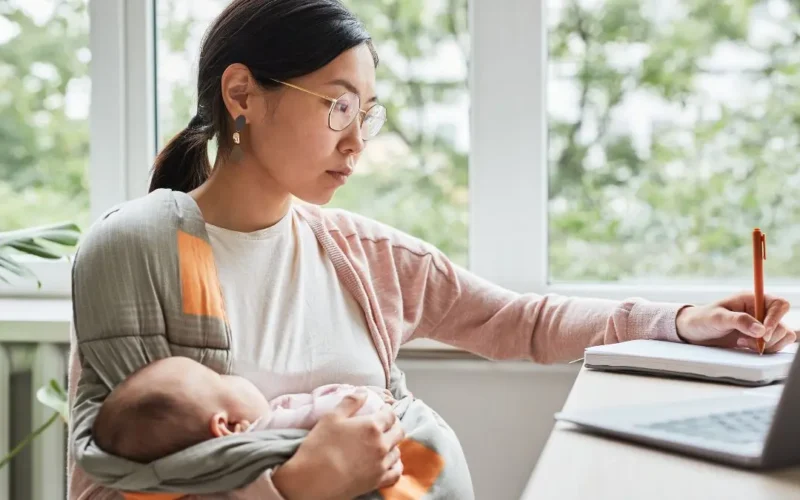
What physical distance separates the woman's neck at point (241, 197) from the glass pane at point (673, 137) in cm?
94

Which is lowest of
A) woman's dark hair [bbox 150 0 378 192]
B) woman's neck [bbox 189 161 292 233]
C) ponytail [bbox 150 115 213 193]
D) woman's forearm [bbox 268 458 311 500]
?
woman's forearm [bbox 268 458 311 500]

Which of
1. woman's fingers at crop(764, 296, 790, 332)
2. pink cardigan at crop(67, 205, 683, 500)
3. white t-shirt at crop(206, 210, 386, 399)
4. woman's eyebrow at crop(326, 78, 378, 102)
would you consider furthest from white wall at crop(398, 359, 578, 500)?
woman's eyebrow at crop(326, 78, 378, 102)

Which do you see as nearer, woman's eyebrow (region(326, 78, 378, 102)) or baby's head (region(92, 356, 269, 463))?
baby's head (region(92, 356, 269, 463))

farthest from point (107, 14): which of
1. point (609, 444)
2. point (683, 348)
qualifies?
point (609, 444)

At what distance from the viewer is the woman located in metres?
1.32

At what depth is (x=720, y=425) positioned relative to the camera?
90 cm

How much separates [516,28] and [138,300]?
1.21 metres

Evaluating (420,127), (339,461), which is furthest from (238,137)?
(420,127)

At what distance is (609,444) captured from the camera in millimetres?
873

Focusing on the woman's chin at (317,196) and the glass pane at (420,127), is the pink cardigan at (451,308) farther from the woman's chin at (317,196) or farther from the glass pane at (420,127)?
the glass pane at (420,127)

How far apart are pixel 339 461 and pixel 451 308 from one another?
1.81ft

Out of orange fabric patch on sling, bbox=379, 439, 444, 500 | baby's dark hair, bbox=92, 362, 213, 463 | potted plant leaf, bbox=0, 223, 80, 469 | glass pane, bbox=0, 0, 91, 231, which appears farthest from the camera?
glass pane, bbox=0, 0, 91, 231

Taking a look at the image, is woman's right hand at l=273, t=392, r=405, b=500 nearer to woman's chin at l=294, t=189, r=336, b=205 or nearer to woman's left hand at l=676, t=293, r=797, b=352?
woman's chin at l=294, t=189, r=336, b=205

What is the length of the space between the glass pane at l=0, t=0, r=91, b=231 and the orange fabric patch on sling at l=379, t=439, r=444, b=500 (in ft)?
4.64
